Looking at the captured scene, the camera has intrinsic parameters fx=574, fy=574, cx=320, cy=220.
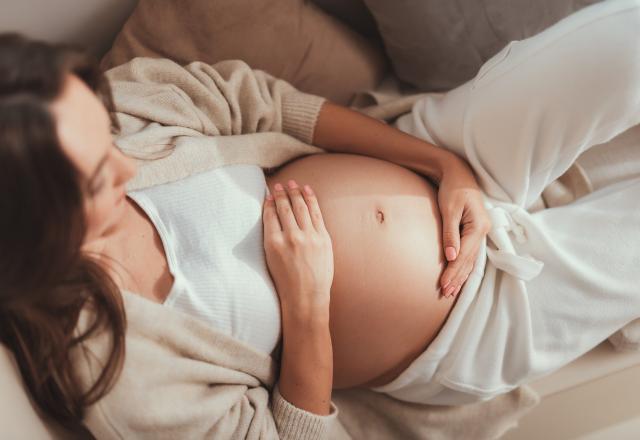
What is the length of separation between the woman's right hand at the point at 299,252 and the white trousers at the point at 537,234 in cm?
22

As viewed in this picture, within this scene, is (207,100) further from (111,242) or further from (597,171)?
(597,171)

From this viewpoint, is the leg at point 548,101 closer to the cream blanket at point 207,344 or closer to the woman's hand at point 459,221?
the woman's hand at point 459,221

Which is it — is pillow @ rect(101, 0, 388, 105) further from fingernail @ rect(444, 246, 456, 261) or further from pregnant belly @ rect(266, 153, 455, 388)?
fingernail @ rect(444, 246, 456, 261)

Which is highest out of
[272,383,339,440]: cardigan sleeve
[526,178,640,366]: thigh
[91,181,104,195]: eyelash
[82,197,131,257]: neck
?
[91,181,104,195]: eyelash

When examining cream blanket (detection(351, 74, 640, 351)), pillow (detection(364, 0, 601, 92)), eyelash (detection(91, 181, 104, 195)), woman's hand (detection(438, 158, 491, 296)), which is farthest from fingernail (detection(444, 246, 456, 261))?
eyelash (detection(91, 181, 104, 195))

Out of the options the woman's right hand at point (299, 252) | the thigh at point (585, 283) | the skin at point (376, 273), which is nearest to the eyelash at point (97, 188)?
the skin at point (376, 273)

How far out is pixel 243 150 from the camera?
0.95 metres

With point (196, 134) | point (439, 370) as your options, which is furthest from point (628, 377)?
point (196, 134)

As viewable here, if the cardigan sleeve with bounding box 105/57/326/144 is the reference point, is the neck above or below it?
below

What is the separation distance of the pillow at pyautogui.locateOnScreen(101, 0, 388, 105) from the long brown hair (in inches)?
14.0

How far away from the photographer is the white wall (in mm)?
1007

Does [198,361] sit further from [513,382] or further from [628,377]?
[628,377]

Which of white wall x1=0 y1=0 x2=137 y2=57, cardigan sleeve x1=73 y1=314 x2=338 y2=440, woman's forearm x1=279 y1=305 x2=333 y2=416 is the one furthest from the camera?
white wall x1=0 y1=0 x2=137 y2=57

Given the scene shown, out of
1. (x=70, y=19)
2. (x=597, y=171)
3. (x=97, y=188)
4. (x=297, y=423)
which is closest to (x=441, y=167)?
(x=597, y=171)
